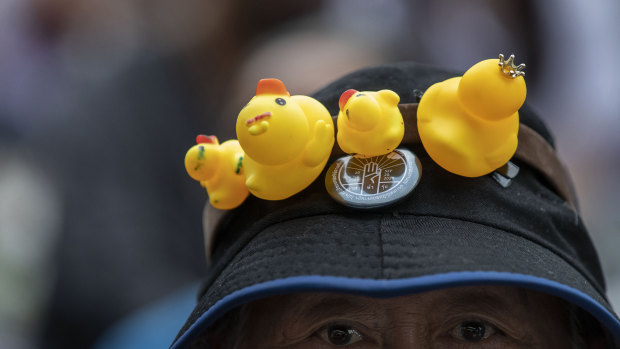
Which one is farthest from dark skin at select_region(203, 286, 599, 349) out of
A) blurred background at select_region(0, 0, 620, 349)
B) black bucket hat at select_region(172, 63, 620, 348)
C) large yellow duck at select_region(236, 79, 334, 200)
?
blurred background at select_region(0, 0, 620, 349)

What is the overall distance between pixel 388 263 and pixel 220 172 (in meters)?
0.41

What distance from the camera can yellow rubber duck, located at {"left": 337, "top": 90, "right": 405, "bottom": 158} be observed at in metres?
1.12

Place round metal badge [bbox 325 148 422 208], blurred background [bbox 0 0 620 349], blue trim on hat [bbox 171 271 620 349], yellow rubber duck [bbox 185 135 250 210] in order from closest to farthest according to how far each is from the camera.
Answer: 1. blue trim on hat [bbox 171 271 620 349]
2. round metal badge [bbox 325 148 422 208]
3. yellow rubber duck [bbox 185 135 250 210]
4. blurred background [bbox 0 0 620 349]

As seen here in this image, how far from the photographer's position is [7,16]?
3.40 metres

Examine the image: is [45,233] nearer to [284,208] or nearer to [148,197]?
[148,197]

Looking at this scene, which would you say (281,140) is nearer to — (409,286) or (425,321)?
(409,286)

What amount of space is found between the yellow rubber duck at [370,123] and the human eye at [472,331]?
35 cm

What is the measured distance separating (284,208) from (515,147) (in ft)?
1.42

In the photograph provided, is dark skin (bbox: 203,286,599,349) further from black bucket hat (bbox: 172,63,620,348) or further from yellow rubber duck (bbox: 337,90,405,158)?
yellow rubber duck (bbox: 337,90,405,158)

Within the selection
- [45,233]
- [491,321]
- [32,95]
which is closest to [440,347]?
[491,321]

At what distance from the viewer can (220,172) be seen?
1.31 metres

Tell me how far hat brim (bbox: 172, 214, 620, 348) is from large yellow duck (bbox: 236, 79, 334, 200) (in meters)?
0.08

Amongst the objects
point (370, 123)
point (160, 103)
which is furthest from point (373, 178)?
point (160, 103)

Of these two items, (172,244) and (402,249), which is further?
(172,244)
